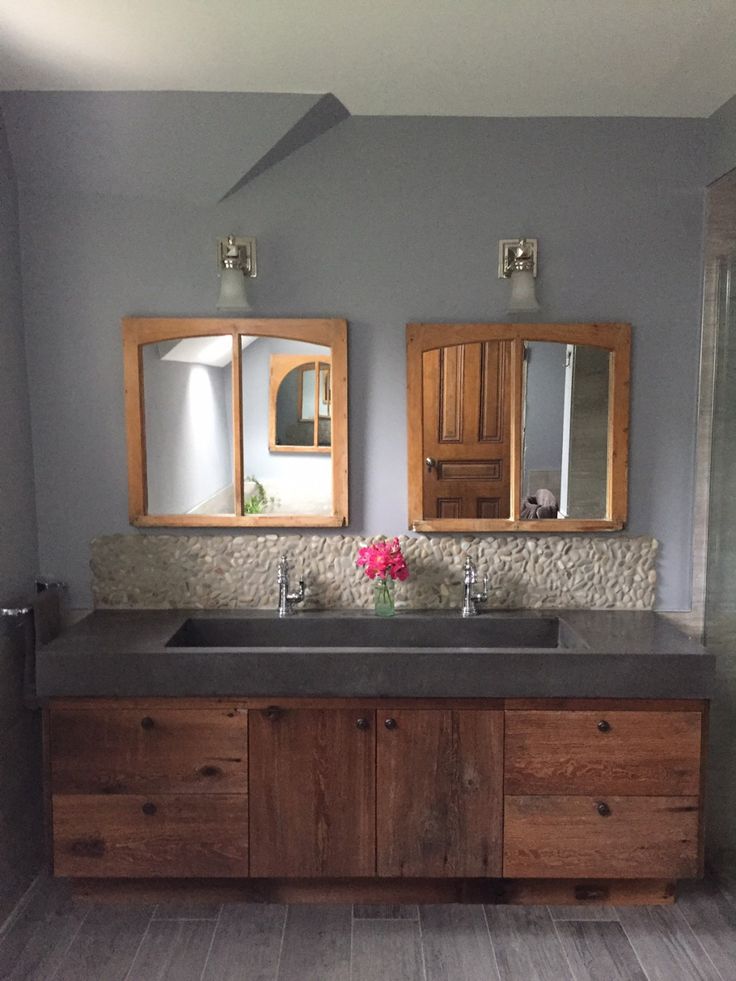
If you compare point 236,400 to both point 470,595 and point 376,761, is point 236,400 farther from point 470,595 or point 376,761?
point 376,761

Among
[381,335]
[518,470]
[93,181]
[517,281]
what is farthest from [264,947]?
[93,181]

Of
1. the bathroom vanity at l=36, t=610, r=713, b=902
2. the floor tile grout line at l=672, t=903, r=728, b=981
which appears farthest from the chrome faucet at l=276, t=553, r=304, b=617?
the floor tile grout line at l=672, t=903, r=728, b=981

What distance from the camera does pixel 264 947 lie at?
2195 mm


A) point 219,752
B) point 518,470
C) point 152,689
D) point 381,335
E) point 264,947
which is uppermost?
point 381,335

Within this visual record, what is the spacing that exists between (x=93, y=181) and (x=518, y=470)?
5.60ft

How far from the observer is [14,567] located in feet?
8.36

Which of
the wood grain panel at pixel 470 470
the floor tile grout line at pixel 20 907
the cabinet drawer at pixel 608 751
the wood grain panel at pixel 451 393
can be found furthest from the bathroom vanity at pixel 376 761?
the wood grain panel at pixel 451 393

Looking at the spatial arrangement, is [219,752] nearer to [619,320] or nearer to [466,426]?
[466,426]

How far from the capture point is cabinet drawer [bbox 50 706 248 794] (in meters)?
2.28

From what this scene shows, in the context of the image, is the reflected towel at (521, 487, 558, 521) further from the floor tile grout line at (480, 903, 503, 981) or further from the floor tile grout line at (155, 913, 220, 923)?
the floor tile grout line at (155, 913, 220, 923)

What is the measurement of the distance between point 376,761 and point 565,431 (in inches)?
49.2

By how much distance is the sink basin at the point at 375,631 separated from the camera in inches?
104

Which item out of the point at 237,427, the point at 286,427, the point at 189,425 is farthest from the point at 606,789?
the point at 189,425

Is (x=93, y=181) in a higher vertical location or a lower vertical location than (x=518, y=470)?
higher
